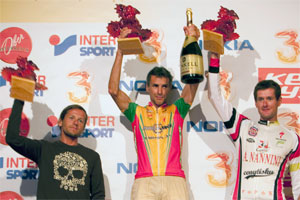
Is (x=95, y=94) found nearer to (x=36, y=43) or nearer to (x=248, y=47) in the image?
(x=36, y=43)

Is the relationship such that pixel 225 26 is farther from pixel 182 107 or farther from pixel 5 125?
pixel 5 125

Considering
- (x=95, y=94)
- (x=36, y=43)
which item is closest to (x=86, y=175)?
(x=95, y=94)

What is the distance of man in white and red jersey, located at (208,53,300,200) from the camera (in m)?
2.33

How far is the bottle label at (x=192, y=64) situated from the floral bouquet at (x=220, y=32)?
0.12 meters

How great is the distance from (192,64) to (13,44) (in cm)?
149

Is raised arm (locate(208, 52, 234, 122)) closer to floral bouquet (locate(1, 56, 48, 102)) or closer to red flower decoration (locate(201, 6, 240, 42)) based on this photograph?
red flower decoration (locate(201, 6, 240, 42))

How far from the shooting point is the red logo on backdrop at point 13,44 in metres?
3.03

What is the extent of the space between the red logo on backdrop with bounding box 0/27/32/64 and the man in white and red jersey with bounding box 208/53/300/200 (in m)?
1.48

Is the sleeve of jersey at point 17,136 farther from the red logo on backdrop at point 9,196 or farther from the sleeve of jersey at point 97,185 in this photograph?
the red logo on backdrop at point 9,196

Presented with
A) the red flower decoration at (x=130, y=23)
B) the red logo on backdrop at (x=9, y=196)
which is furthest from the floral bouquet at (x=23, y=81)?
the red logo on backdrop at (x=9, y=196)

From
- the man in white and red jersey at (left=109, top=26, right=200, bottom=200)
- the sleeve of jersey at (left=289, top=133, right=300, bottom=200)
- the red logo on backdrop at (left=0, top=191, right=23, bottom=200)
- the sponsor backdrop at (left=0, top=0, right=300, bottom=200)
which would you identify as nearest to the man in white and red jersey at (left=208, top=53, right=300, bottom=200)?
the sleeve of jersey at (left=289, top=133, right=300, bottom=200)

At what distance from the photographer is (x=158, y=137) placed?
248 cm

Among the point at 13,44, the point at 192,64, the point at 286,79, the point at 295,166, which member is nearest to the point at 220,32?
the point at 192,64

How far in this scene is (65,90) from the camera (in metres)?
2.96
